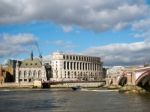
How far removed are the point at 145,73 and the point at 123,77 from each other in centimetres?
3987

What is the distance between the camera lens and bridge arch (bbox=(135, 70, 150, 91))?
369 feet

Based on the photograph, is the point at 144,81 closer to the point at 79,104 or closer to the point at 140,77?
the point at 140,77

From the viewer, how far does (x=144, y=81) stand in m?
125

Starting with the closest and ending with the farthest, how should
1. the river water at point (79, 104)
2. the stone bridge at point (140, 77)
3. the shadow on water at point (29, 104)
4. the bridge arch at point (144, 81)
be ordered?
the river water at point (79, 104), the shadow on water at point (29, 104), the stone bridge at point (140, 77), the bridge arch at point (144, 81)

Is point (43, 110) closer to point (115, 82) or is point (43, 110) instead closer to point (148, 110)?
point (148, 110)

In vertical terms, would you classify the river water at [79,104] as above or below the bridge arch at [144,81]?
below

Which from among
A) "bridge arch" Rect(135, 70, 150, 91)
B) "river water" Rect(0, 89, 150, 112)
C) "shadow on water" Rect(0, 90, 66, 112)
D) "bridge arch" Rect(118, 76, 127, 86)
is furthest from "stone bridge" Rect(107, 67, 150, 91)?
"shadow on water" Rect(0, 90, 66, 112)

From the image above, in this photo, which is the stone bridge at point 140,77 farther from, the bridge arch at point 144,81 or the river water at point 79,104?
the river water at point 79,104

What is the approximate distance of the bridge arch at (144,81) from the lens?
369ft

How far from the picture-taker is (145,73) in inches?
4331

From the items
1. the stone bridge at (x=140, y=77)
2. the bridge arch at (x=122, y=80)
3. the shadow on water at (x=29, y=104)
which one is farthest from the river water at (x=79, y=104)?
the bridge arch at (x=122, y=80)

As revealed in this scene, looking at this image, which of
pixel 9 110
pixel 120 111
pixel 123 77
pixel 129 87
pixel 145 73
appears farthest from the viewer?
pixel 123 77

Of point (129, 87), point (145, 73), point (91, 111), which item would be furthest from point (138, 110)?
point (129, 87)

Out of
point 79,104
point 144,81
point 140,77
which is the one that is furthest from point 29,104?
point 144,81
